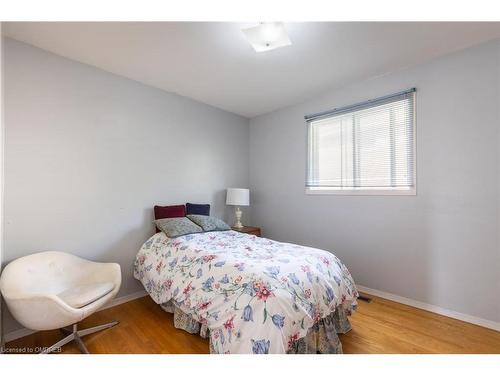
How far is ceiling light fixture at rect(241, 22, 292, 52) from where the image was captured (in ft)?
5.68

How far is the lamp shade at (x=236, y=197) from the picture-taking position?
347 cm

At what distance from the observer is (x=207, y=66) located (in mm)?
2422

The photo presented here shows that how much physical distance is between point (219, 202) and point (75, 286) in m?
2.02

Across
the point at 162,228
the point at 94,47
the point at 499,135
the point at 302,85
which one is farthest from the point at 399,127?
the point at 94,47

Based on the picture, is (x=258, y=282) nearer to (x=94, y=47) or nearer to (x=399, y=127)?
(x=399, y=127)

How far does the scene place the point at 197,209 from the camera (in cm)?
313

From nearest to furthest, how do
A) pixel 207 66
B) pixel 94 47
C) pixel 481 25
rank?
pixel 481 25 < pixel 94 47 < pixel 207 66

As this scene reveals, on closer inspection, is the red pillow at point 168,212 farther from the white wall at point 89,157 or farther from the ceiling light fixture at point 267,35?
the ceiling light fixture at point 267,35

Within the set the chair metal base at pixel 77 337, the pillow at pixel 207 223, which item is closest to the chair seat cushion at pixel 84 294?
the chair metal base at pixel 77 337

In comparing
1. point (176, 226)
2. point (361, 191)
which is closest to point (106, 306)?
point (176, 226)

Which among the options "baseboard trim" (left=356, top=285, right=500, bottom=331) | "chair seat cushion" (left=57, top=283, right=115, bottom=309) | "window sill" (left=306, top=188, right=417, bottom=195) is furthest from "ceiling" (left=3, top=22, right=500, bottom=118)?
"baseboard trim" (left=356, top=285, right=500, bottom=331)

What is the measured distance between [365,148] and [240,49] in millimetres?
1810

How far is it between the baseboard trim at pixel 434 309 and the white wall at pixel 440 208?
4cm

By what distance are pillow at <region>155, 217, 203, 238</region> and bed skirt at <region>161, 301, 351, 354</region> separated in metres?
0.76
